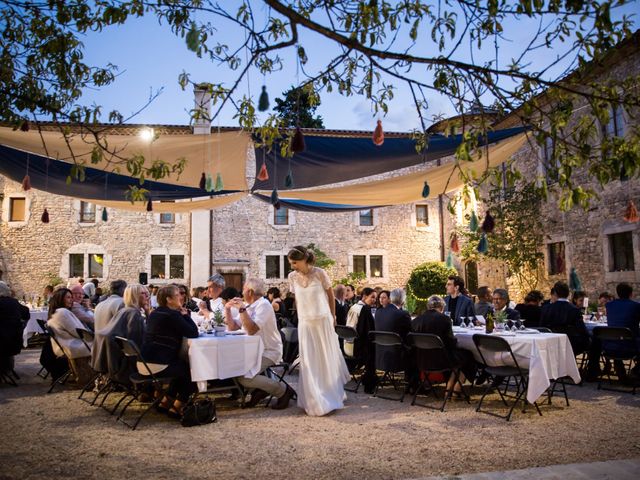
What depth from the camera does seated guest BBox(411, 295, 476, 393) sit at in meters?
5.45

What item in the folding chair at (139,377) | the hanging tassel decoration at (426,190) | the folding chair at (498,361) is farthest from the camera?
the hanging tassel decoration at (426,190)

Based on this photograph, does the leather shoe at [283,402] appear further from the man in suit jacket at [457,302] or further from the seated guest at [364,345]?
the man in suit jacket at [457,302]

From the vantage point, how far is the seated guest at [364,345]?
20.4ft

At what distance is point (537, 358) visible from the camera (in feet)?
16.2

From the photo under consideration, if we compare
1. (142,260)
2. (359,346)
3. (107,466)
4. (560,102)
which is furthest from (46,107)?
(142,260)

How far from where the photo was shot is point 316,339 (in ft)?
17.2

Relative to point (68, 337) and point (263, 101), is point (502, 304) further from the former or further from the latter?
point (68, 337)

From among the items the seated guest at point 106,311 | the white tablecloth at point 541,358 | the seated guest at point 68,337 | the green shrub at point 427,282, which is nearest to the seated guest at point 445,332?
the white tablecloth at point 541,358

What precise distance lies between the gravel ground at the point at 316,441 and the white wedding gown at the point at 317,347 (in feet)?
0.77

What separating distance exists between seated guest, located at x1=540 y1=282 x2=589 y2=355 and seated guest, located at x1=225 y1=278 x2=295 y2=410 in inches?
138

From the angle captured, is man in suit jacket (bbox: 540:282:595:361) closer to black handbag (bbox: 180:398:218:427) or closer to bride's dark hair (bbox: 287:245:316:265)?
bride's dark hair (bbox: 287:245:316:265)

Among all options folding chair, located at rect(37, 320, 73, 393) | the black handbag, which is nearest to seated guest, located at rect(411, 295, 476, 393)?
the black handbag

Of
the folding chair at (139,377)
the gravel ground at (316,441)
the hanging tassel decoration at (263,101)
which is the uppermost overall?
the hanging tassel decoration at (263,101)

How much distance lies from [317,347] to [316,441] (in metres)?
1.22
